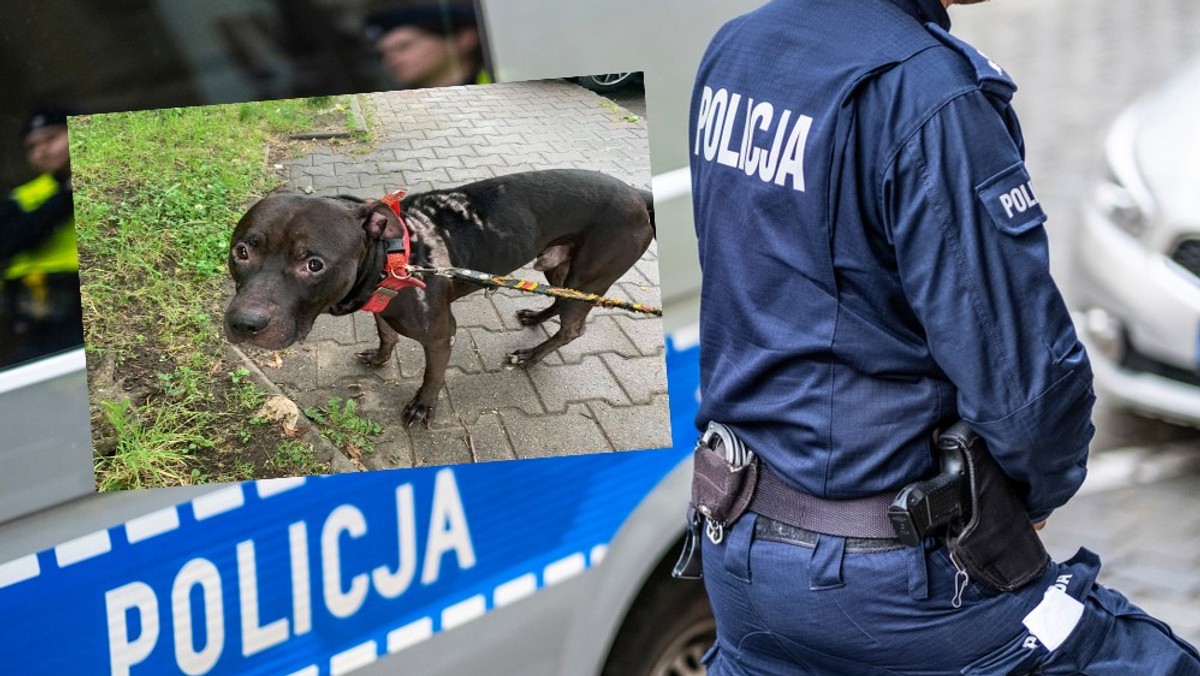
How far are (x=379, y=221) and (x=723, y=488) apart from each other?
2.53 feet

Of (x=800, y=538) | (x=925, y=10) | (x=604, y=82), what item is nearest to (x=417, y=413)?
(x=604, y=82)

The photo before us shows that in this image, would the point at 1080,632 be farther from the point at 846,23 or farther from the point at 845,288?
the point at 846,23

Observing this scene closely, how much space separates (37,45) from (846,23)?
4.07 ft

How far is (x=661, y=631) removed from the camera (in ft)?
7.72

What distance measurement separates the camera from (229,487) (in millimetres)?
2025

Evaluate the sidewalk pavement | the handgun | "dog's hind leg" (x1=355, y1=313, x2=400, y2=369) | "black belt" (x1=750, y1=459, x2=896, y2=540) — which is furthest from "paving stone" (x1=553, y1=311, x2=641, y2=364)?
the handgun

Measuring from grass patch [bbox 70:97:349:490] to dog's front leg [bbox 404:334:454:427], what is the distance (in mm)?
240

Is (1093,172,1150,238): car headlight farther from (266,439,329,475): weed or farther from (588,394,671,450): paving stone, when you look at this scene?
(266,439,329,475): weed

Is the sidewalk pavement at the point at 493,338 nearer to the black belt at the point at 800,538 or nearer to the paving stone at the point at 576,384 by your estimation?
the paving stone at the point at 576,384

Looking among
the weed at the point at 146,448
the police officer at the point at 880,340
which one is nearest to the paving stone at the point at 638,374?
the police officer at the point at 880,340

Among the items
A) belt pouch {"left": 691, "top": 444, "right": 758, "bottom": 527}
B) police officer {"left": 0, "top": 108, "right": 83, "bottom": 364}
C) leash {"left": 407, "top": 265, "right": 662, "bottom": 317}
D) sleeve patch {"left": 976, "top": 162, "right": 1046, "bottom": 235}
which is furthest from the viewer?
leash {"left": 407, "top": 265, "right": 662, "bottom": 317}

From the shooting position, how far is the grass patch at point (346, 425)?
2051 mm

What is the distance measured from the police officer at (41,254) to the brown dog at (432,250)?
0.86 feet

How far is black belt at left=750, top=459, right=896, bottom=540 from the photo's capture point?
4.70ft
